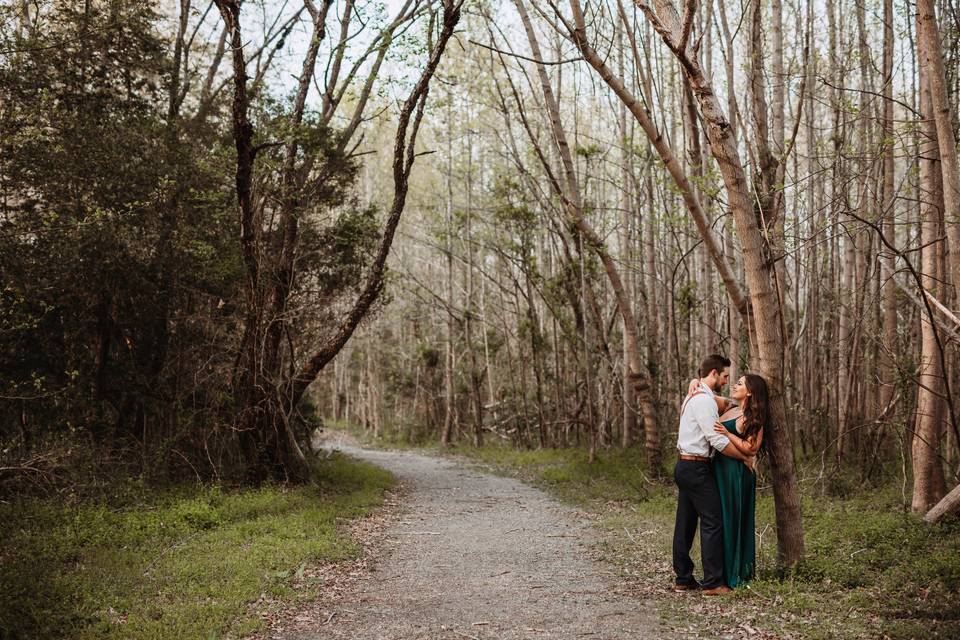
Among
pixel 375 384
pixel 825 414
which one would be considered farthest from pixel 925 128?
pixel 375 384

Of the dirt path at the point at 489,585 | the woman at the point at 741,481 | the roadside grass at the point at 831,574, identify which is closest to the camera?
the roadside grass at the point at 831,574

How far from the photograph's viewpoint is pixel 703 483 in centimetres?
536

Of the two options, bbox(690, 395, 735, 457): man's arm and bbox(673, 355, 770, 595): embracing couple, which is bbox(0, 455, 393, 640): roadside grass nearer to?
bbox(673, 355, 770, 595): embracing couple

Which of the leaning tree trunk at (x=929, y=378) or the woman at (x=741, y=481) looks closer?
the woman at (x=741, y=481)

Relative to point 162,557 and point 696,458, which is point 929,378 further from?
point 162,557

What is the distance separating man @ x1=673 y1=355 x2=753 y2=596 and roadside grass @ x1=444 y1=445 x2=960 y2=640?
189mm

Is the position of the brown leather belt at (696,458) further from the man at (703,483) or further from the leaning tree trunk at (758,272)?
the leaning tree trunk at (758,272)

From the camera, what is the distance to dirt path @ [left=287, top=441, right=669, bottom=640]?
4.66 metres

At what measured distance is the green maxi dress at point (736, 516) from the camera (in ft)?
17.4

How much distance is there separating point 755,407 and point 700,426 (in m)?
0.39

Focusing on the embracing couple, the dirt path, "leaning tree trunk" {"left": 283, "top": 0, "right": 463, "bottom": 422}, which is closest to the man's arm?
the embracing couple

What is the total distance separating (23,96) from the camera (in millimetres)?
9141

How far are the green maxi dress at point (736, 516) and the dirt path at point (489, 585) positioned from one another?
0.69 meters

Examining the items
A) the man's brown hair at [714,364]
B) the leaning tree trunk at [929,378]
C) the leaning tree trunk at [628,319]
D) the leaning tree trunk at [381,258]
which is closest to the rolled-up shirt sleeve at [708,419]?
the man's brown hair at [714,364]
